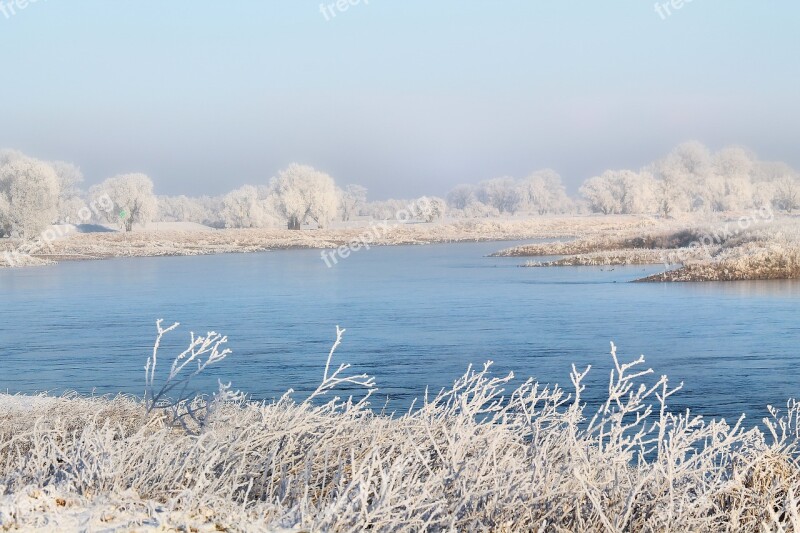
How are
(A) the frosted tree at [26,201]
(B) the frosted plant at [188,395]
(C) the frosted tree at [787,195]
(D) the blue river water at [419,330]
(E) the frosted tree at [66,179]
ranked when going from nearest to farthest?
(B) the frosted plant at [188,395]
(D) the blue river water at [419,330]
(A) the frosted tree at [26,201]
(E) the frosted tree at [66,179]
(C) the frosted tree at [787,195]

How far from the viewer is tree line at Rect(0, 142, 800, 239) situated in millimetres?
71250

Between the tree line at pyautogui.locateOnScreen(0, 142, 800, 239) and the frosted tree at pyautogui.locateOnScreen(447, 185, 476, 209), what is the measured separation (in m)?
0.18

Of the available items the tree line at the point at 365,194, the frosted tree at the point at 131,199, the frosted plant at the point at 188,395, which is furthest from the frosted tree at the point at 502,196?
the frosted plant at the point at 188,395

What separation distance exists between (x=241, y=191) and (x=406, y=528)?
12435cm

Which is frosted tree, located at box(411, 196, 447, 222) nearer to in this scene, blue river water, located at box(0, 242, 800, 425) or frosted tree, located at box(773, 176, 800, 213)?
frosted tree, located at box(773, 176, 800, 213)

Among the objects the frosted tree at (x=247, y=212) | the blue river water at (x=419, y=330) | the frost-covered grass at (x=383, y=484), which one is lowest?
the blue river water at (x=419, y=330)

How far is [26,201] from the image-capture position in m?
68.5

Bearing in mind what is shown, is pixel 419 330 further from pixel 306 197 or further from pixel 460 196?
pixel 460 196

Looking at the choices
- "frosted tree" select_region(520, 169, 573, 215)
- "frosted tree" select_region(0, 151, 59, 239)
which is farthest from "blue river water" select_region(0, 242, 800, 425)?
"frosted tree" select_region(520, 169, 573, 215)

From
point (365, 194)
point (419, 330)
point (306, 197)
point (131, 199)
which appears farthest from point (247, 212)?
point (419, 330)

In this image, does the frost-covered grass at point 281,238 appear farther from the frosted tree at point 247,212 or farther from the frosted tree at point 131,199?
the frosted tree at point 247,212

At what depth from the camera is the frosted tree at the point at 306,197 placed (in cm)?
9962

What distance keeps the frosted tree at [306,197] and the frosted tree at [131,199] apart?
44.4 ft

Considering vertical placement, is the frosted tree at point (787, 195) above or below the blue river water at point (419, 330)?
above
